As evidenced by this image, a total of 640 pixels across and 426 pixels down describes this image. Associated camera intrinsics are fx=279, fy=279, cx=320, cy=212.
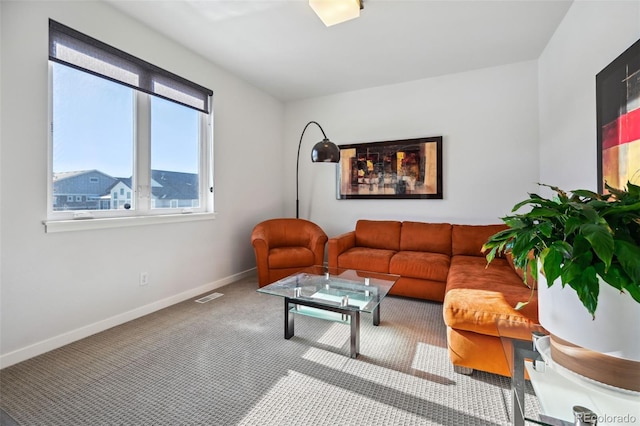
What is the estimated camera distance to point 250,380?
164 cm

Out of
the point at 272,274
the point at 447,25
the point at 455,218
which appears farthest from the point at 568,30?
the point at 272,274

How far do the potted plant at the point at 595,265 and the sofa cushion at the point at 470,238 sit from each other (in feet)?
8.16

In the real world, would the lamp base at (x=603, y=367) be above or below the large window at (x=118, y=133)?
below

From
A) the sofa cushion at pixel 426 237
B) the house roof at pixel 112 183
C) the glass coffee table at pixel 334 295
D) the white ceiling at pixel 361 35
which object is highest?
the white ceiling at pixel 361 35

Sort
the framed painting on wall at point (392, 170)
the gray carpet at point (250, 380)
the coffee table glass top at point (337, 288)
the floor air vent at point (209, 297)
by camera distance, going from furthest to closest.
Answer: the framed painting on wall at point (392, 170)
the floor air vent at point (209, 297)
the coffee table glass top at point (337, 288)
the gray carpet at point (250, 380)

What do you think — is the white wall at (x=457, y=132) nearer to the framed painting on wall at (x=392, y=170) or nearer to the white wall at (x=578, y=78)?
the framed painting on wall at (x=392, y=170)

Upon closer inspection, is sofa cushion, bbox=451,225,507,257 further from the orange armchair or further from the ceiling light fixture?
the ceiling light fixture

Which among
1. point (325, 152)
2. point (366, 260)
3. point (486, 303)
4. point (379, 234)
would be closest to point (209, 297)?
point (366, 260)

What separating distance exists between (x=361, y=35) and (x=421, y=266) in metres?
2.35

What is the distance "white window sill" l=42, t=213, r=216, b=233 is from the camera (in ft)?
6.52

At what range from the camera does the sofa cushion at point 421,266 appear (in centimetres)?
277

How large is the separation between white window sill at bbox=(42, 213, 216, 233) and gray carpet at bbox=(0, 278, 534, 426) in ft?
2.81

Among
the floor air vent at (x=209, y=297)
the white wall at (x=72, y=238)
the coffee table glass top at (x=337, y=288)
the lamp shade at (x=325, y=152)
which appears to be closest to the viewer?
the white wall at (x=72, y=238)

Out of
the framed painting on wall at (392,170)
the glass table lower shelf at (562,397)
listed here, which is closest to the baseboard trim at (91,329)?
the framed painting on wall at (392,170)
